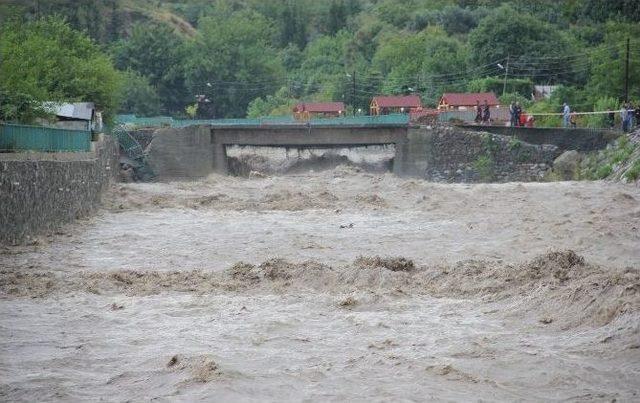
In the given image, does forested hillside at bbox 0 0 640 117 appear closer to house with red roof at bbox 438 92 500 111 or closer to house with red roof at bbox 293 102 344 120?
house with red roof at bbox 438 92 500 111

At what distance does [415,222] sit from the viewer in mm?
32156

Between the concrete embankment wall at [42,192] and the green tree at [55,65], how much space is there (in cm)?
881

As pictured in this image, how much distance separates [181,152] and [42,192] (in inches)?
1547

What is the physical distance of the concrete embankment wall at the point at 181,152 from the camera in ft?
217

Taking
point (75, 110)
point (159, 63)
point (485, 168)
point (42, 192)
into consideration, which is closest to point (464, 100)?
point (485, 168)

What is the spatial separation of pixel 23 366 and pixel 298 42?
160m

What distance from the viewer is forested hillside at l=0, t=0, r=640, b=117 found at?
97250 mm

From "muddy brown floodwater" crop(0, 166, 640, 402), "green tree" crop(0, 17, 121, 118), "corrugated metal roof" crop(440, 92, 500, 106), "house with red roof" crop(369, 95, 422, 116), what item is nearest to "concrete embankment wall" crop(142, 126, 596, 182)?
"green tree" crop(0, 17, 121, 118)

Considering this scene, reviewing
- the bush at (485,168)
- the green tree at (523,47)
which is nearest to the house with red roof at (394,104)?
the green tree at (523,47)

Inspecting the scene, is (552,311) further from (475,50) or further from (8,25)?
(475,50)

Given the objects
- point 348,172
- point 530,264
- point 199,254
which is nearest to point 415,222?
point 199,254

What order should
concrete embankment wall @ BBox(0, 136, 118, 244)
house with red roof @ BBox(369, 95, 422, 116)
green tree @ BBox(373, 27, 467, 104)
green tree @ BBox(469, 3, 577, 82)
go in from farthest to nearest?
1. green tree @ BBox(373, 27, 467, 104)
2. green tree @ BBox(469, 3, 577, 82)
3. house with red roof @ BBox(369, 95, 422, 116)
4. concrete embankment wall @ BBox(0, 136, 118, 244)

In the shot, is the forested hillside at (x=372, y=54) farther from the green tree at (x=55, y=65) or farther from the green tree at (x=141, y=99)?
the green tree at (x=55, y=65)

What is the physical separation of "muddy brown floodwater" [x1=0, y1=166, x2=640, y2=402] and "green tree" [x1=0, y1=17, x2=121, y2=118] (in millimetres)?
16846
